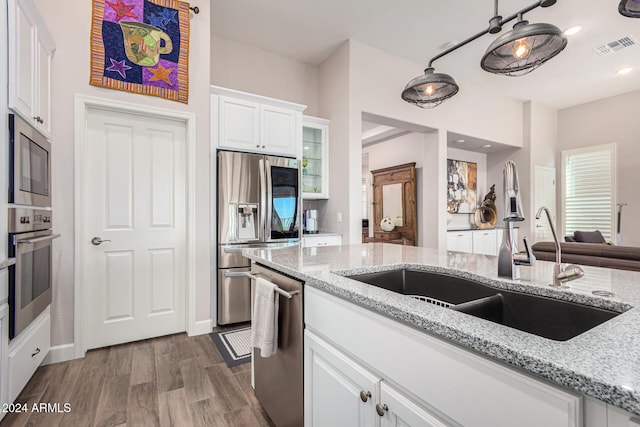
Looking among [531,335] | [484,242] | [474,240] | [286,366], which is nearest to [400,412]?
[531,335]

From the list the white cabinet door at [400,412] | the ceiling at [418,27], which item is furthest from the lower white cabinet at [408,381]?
the ceiling at [418,27]

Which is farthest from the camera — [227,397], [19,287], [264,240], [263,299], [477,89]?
[477,89]

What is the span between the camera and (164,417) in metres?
1.72

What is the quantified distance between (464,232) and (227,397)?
14.9 ft

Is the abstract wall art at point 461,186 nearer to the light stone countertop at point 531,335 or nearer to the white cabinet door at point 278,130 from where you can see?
the white cabinet door at point 278,130

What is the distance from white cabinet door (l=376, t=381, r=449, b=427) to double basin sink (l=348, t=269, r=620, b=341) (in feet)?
1.04

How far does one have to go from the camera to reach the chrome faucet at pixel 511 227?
1.11m

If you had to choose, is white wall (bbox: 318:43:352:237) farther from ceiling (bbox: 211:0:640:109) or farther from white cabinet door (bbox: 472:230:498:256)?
white cabinet door (bbox: 472:230:498:256)

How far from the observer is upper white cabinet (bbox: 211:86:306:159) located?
3148mm

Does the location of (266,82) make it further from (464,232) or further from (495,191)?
(495,191)

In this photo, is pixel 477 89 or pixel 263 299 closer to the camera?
pixel 263 299

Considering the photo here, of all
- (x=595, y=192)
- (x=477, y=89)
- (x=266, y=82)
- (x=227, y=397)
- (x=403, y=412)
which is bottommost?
(x=227, y=397)

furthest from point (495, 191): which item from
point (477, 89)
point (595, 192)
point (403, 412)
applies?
point (403, 412)

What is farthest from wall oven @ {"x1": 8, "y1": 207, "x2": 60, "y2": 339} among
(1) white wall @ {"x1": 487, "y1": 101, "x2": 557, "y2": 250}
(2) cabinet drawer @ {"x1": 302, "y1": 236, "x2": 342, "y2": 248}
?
(1) white wall @ {"x1": 487, "y1": 101, "x2": 557, "y2": 250}
